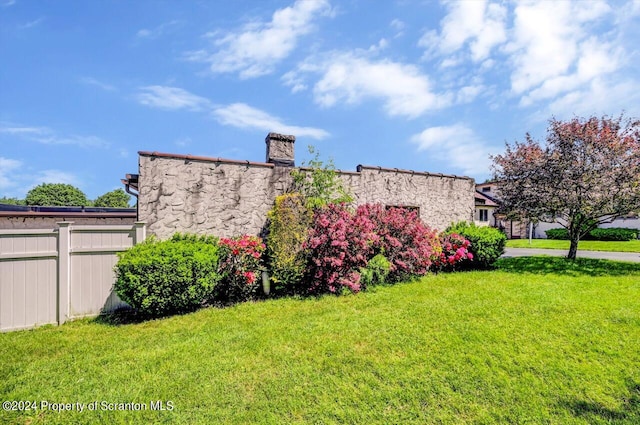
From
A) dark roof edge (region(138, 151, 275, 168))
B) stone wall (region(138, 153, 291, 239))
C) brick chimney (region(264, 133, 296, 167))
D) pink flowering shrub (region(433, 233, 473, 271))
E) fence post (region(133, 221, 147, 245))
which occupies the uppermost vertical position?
brick chimney (region(264, 133, 296, 167))

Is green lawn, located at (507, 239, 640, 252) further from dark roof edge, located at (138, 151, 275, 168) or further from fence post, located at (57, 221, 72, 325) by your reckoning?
fence post, located at (57, 221, 72, 325)

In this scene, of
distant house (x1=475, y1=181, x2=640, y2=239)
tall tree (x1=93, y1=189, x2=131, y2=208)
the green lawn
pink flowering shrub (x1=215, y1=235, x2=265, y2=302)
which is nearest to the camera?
pink flowering shrub (x1=215, y1=235, x2=265, y2=302)

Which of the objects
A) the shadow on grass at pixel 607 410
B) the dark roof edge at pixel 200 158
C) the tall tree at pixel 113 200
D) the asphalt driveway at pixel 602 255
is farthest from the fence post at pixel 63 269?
the tall tree at pixel 113 200

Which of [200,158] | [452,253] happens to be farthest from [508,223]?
[200,158]

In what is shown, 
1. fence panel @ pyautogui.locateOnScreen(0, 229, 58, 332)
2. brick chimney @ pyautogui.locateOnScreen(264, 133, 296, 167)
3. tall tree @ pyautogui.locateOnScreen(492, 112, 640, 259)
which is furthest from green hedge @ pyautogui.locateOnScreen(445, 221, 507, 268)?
fence panel @ pyautogui.locateOnScreen(0, 229, 58, 332)

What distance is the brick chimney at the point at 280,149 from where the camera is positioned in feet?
26.5

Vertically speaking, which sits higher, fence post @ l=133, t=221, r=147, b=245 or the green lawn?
fence post @ l=133, t=221, r=147, b=245

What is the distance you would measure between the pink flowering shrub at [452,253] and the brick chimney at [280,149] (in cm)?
535

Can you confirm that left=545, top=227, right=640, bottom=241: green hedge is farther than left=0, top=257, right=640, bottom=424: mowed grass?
Yes

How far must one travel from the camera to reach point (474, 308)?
592 centimetres

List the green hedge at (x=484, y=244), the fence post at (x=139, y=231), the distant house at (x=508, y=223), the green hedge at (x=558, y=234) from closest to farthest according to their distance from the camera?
the fence post at (x=139, y=231)
the green hedge at (x=484, y=244)
the distant house at (x=508, y=223)
the green hedge at (x=558, y=234)

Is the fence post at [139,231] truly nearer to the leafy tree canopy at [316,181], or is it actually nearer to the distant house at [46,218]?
the leafy tree canopy at [316,181]

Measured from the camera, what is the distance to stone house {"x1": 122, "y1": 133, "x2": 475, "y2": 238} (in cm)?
679

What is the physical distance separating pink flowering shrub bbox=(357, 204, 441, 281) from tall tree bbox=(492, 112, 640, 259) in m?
5.53
